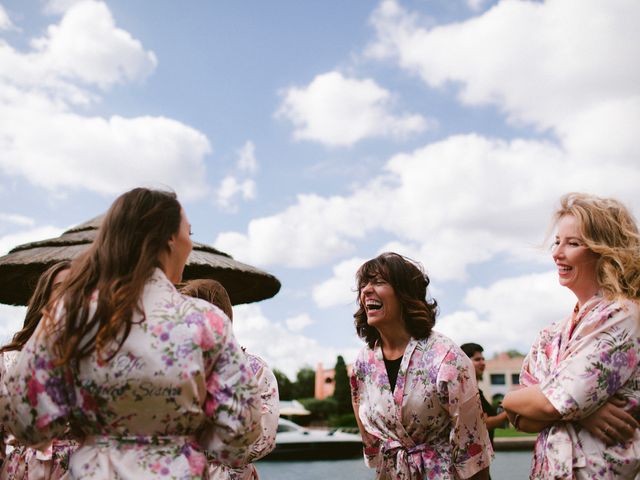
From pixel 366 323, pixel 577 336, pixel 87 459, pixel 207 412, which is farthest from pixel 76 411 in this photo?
pixel 366 323

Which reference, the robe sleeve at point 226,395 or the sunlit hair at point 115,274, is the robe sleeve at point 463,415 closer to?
the robe sleeve at point 226,395

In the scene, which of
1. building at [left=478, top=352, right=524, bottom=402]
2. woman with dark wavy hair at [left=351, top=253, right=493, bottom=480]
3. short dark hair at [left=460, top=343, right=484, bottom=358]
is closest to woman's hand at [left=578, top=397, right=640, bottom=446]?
woman with dark wavy hair at [left=351, top=253, right=493, bottom=480]

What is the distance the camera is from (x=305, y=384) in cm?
8288

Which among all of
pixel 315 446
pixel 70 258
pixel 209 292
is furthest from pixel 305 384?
pixel 209 292

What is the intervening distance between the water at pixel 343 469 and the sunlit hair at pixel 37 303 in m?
14.6

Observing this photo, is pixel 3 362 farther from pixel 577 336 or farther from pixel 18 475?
pixel 577 336

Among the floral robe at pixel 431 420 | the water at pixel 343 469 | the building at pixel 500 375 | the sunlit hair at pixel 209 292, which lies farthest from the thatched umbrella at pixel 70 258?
the building at pixel 500 375

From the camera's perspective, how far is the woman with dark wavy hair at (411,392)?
3062 millimetres

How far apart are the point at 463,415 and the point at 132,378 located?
187 centimetres

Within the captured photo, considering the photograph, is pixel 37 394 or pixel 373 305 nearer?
pixel 37 394

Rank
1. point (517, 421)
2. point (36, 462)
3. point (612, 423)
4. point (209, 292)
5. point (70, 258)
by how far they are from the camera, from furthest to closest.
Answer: point (70, 258)
point (209, 292)
point (36, 462)
point (517, 421)
point (612, 423)

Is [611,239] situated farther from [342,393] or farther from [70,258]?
[342,393]

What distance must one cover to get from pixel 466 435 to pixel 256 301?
5037 mm

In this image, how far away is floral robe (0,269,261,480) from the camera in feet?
5.73
